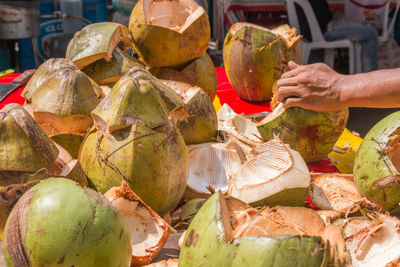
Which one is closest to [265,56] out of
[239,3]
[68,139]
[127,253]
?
[68,139]

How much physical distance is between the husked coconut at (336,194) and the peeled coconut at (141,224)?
1.90 ft

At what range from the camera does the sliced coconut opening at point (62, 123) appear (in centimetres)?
132

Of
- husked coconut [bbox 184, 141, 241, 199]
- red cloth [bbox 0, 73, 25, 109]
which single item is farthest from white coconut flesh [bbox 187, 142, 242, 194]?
red cloth [bbox 0, 73, 25, 109]

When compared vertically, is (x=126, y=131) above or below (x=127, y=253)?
above

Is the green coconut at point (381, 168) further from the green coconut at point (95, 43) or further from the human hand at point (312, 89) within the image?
the green coconut at point (95, 43)

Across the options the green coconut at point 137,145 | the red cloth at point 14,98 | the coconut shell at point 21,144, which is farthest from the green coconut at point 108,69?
the red cloth at point 14,98

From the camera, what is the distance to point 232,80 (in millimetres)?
2557

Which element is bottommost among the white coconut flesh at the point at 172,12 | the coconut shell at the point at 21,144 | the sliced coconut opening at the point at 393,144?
the sliced coconut opening at the point at 393,144

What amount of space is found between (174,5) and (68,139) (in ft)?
3.07

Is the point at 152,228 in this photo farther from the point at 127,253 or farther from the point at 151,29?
the point at 151,29

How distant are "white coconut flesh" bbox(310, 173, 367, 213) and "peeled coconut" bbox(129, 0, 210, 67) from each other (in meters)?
0.77

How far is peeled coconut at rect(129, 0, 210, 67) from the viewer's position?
1804 mm

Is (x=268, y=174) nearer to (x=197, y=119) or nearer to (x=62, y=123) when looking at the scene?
(x=197, y=119)

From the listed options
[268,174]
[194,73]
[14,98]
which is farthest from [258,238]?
[14,98]
